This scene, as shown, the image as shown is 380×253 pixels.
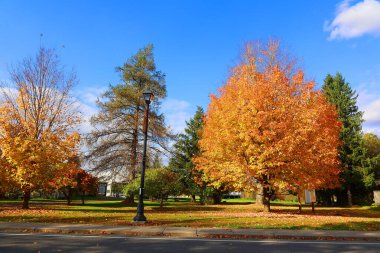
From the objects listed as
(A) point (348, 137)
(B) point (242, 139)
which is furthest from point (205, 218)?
(A) point (348, 137)

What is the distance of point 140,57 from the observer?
35.2 m

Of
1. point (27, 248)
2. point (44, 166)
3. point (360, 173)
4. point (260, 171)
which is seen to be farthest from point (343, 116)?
point (27, 248)

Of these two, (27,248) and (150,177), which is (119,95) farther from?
(27,248)

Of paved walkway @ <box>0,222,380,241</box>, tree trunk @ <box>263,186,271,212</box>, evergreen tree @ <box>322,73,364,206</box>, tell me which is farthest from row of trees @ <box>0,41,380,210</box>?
evergreen tree @ <box>322,73,364,206</box>

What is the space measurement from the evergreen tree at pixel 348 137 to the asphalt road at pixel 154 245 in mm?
32112

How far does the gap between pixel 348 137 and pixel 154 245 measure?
1507 inches

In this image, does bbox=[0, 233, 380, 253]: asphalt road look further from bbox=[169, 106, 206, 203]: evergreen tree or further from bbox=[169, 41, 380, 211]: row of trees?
bbox=[169, 106, 206, 203]: evergreen tree

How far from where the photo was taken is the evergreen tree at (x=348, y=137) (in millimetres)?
39625

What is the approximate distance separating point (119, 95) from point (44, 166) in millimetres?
12506

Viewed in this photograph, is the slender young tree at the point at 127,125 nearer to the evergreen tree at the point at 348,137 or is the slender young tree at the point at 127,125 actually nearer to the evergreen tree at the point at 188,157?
the evergreen tree at the point at 188,157

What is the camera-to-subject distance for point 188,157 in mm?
40250

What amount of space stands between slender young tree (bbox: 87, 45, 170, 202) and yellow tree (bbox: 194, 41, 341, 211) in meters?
12.0

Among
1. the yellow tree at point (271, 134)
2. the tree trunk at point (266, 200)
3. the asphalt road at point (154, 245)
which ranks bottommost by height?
the asphalt road at point (154, 245)

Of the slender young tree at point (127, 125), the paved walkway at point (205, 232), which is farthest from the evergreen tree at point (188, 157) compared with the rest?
the paved walkway at point (205, 232)
